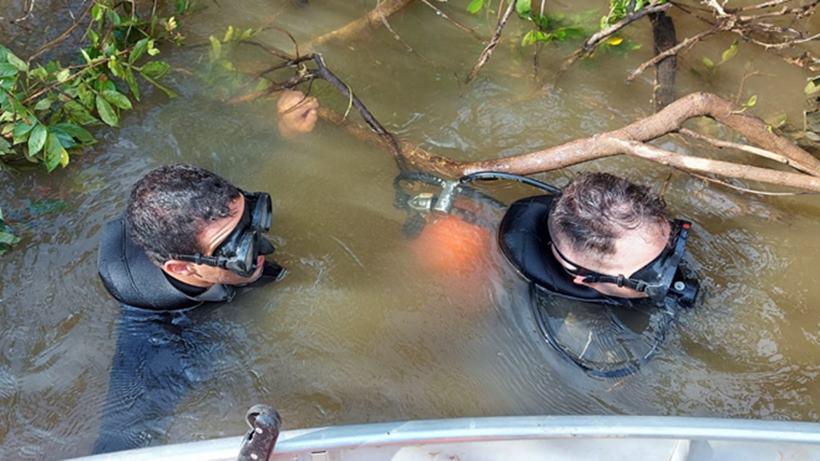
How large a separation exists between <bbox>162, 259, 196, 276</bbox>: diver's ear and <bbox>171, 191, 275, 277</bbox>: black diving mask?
35 millimetres

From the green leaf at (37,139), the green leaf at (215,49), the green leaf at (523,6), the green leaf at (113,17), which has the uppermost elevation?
the green leaf at (523,6)

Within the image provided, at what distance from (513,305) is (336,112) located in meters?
1.54

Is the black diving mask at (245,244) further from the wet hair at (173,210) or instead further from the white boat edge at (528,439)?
the white boat edge at (528,439)

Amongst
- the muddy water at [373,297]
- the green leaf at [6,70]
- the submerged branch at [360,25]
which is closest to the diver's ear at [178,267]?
the muddy water at [373,297]

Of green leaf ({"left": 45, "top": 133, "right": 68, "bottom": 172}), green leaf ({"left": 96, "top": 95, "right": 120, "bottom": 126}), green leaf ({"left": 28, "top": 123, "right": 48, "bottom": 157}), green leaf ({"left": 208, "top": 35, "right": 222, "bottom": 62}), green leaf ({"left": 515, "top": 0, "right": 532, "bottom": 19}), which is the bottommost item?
green leaf ({"left": 45, "top": 133, "right": 68, "bottom": 172})

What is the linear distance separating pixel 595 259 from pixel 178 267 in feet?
5.42

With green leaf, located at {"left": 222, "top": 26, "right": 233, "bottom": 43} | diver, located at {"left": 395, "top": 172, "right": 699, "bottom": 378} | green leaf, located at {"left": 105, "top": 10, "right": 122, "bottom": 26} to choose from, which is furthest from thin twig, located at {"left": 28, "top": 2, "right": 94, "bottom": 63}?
diver, located at {"left": 395, "top": 172, "right": 699, "bottom": 378}

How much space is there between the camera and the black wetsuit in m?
2.55

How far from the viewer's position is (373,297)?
2.99m

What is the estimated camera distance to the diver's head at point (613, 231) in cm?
244

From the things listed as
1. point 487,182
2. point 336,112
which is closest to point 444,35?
point 336,112

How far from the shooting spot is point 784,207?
10.8ft

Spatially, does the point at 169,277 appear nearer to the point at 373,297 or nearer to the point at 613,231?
the point at 373,297

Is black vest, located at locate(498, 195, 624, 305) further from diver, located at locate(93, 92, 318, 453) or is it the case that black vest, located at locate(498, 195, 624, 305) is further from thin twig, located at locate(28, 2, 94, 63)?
thin twig, located at locate(28, 2, 94, 63)
